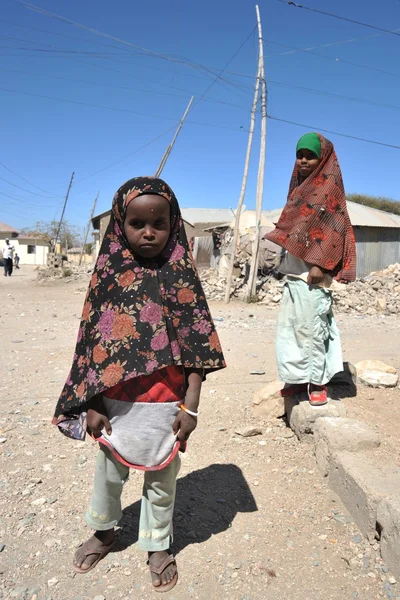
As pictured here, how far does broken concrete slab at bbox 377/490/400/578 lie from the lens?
1.81 meters

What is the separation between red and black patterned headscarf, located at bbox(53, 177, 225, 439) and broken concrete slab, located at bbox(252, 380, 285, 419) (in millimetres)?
1688

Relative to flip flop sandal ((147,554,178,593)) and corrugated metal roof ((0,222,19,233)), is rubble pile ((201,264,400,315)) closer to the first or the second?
flip flop sandal ((147,554,178,593))

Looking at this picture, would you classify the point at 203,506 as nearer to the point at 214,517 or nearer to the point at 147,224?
the point at 214,517

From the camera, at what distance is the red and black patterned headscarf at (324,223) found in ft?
9.51

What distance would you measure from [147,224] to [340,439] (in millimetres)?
1629

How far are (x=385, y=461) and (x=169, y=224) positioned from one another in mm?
1680

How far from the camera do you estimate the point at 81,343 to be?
181 centimetres

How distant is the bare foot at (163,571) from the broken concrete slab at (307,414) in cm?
131

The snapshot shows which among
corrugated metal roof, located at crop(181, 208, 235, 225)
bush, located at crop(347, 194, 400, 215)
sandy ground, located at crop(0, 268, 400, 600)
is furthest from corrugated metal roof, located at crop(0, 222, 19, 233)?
sandy ground, located at crop(0, 268, 400, 600)

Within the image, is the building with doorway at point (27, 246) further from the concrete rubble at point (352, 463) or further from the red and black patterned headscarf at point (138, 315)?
the red and black patterned headscarf at point (138, 315)

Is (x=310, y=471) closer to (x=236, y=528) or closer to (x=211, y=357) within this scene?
(x=236, y=528)

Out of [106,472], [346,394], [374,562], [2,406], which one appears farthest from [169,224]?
[2,406]

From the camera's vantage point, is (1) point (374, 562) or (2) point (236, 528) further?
(2) point (236, 528)

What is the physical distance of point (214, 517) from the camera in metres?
2.33
